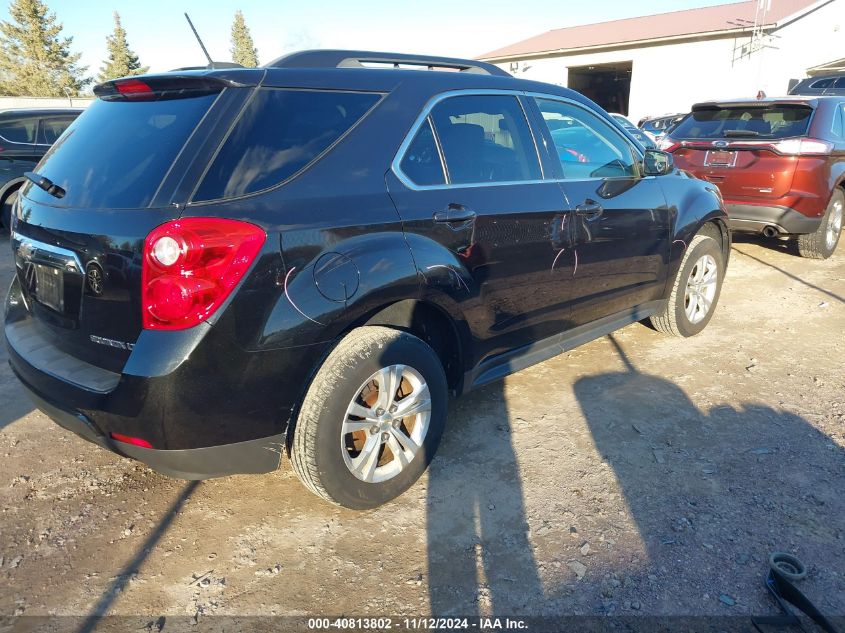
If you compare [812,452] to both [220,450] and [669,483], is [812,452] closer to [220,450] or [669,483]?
[669,483]

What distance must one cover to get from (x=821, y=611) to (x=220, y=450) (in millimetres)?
2177

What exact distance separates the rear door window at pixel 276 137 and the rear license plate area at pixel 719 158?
5.35 meters

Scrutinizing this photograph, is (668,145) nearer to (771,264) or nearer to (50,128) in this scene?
(771,264)

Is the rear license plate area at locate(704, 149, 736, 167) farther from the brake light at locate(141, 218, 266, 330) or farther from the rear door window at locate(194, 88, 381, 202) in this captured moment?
the brake light at locate(141, 218, 266, 330)

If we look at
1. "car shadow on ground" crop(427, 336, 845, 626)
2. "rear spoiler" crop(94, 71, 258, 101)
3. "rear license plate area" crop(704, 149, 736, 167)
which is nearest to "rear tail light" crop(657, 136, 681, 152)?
"rear license plate area" crop(704, 149, 736, 167)

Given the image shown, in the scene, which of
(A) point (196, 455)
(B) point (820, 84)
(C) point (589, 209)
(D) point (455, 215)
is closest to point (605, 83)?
(B) point (820, 84)

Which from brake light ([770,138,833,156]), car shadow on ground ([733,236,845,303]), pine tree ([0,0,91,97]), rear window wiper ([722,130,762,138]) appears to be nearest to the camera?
car shadow on ground ([733,236,845,303])

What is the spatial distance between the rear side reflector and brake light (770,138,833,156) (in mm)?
6484

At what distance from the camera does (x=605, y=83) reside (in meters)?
34.1

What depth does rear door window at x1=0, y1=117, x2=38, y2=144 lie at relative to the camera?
8.62m

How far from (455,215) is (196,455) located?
1461mm

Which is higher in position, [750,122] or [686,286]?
[750,122]

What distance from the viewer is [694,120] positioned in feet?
23.6

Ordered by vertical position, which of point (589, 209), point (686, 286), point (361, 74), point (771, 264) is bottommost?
point (771, 264)
